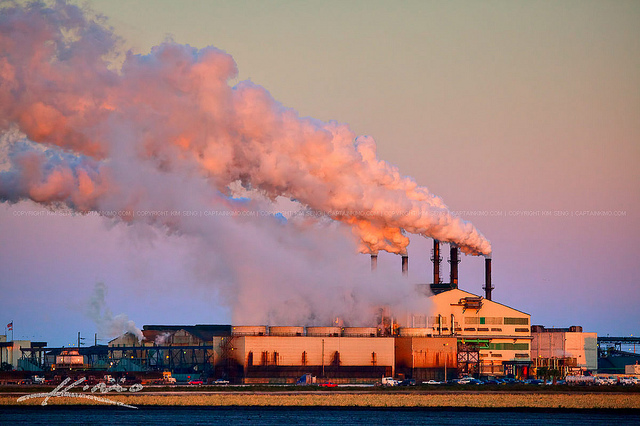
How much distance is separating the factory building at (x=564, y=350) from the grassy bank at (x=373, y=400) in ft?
191

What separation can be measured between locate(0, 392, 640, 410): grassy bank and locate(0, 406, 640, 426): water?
120 centimetres

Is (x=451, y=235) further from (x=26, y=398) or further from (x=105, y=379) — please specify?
(x=26, y=398)

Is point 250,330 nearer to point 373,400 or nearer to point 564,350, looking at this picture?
point 373,400

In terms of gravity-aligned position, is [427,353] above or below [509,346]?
below

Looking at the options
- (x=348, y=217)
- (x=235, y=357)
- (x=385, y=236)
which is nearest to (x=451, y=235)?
(x=385, y=236)

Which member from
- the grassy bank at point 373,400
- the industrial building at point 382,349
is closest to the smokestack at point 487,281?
the industrial building at point 382,349

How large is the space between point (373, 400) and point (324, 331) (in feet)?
130

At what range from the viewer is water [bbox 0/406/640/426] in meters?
88.8

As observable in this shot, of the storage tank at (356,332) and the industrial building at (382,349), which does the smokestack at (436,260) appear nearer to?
the industrial building at (382,349)

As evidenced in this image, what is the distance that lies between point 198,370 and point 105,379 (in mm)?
40471

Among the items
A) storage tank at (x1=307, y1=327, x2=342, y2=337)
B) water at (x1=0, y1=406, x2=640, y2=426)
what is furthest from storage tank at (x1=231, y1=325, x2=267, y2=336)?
water at (x1=0, y1=406, x2=640, y2=426)

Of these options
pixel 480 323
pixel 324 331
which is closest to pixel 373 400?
pixel 324 331

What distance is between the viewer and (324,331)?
144m

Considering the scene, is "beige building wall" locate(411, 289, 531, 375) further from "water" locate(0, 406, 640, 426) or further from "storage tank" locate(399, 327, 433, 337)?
"water" locate(0, 406, 640, 426)
